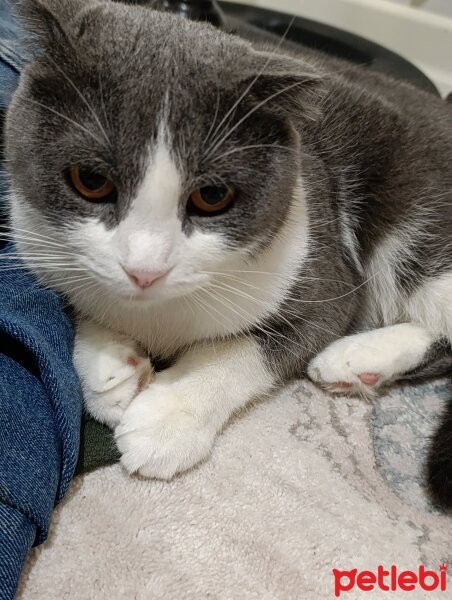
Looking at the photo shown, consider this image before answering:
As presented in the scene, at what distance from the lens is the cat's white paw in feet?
3.18

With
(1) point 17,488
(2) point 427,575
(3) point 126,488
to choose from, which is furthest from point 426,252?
(1) point 17,488

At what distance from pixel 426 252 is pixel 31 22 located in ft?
2.71

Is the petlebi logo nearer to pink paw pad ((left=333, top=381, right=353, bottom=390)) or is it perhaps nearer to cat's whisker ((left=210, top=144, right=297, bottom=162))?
pink paw pad ((left=333, top=381, right=353, bottom=390))

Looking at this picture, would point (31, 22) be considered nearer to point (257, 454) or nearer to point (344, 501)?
point (257, 454)

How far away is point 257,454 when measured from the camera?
3.33 ft

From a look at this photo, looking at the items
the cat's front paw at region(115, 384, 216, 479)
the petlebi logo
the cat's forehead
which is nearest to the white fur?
the cat's front paw at region(115, 384, 216, 479)

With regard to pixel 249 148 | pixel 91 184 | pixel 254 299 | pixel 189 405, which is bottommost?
pixel 189 405

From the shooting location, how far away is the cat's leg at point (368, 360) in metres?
1.13

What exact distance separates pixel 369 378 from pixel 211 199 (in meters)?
0.52

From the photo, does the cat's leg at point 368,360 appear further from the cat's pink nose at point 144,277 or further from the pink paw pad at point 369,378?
the cat's pink nose at point 144,277

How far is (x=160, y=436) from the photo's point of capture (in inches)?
36.2

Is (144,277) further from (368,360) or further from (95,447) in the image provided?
(368,360)

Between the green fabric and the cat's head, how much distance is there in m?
0.27

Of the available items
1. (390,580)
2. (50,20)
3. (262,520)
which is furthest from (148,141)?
(390,580)
